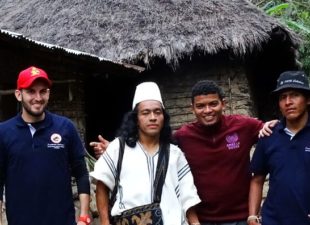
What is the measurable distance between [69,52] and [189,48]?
2608 millimetres

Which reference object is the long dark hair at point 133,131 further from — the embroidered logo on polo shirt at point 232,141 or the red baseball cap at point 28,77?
the red baseball cap at point 28,77

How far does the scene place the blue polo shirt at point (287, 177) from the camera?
9.70ft

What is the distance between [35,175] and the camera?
2939 mm

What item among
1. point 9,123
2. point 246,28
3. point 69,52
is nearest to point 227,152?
point 9,123

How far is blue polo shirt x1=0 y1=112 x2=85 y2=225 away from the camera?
2939 mm

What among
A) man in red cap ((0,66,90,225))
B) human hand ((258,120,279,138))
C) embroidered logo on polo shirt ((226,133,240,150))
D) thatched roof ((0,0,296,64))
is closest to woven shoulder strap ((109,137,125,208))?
man in red cap ((0,66,90,225))

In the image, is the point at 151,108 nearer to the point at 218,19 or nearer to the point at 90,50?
the point at 90,50

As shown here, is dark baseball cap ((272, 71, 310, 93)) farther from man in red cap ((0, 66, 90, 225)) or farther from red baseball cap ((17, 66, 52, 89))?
red baseball cap ((17, 66, 52, 89))

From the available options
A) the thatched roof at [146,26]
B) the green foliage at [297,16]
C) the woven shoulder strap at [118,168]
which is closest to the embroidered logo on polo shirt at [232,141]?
the woven shoulder strap at [118,168]

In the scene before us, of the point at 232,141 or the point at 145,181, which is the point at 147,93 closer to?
the point at 145,181

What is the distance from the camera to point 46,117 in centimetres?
311

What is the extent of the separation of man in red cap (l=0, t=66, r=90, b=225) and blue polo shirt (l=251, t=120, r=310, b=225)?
1098 millimetres

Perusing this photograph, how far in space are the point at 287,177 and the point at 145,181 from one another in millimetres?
810

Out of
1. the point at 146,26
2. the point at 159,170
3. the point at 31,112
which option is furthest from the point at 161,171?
the point at 146,26
